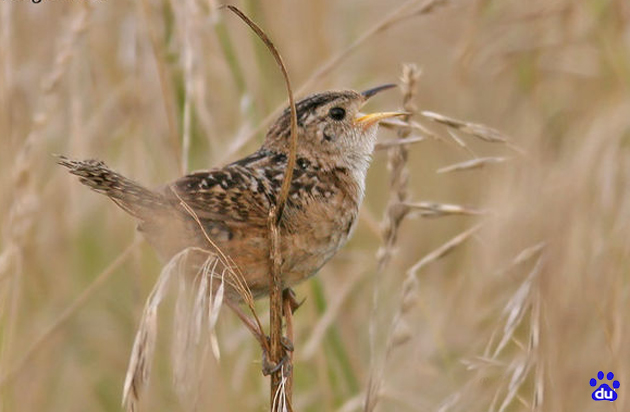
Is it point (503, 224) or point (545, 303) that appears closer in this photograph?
point (545, 303)

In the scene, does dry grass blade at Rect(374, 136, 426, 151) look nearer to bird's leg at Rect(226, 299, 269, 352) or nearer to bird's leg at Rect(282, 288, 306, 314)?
bird's leg at Rect(282, 288, 306, 314)

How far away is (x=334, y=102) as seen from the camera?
2.97m

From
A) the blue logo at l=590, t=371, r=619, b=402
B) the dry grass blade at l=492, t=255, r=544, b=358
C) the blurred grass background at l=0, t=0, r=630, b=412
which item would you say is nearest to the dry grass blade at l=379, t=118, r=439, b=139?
the blurred grass background at l=0, t=0, r=630, b=412

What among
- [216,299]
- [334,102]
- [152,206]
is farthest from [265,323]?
[216,299]

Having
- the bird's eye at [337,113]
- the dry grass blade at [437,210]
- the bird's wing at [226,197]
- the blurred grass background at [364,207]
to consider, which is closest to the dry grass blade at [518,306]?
the blurred grass background at [364,207]

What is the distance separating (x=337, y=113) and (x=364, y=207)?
49 centimetres

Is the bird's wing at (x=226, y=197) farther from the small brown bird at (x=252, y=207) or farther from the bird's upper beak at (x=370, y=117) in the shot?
the bird's upper beak at (x=370, y=117)

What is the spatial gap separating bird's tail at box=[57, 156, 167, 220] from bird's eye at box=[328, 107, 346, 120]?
89 cm

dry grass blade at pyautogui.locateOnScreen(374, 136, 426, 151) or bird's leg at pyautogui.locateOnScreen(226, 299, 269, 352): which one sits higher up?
dry grass blade at pyautogui.locateOnScreen(374, 136, 426, 151)

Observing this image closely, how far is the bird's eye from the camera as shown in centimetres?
297

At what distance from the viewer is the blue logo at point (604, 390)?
Answer: 228 centimetres

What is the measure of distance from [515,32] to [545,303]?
1773mm

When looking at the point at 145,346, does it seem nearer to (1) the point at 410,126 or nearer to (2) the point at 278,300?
(2) the point at 278,300

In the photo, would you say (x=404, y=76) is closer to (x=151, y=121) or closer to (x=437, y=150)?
(x=151, y=121)
